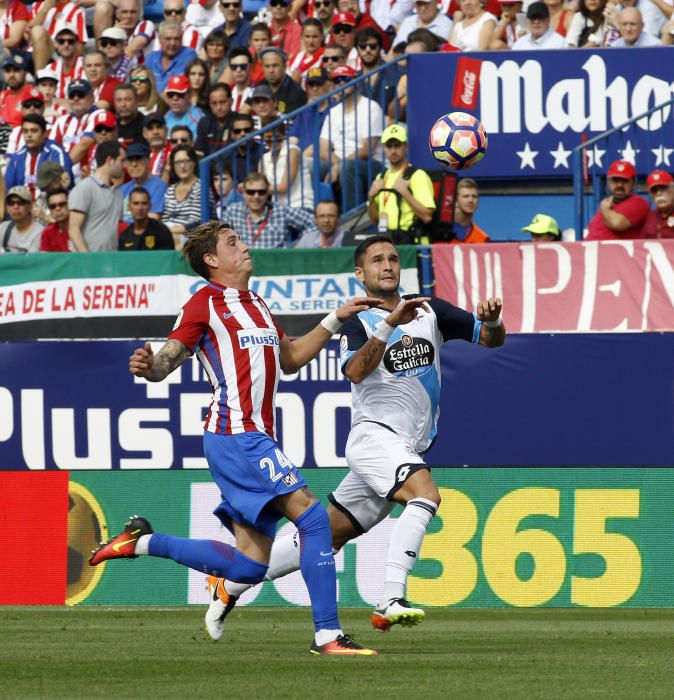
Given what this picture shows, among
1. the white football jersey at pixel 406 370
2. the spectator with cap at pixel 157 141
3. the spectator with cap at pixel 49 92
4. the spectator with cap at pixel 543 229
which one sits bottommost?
the white football jersey at pixel 406 370

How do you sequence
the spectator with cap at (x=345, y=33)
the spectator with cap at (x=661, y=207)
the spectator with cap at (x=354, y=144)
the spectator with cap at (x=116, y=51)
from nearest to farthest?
the spectator with cap at (x=661, y=207) < the spectator with cap at (x=354, y=144) < the spectator with cap at (x=345, y=33) < the spectator with cap at (x=116, y=51)

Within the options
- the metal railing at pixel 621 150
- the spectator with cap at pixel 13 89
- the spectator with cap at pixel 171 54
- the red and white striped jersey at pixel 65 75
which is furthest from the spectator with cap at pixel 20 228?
the metal railing at pixel 621 150

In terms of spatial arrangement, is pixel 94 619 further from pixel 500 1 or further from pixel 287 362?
pixel 500 1

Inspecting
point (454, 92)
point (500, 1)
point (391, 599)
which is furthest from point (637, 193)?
point (391, 599)

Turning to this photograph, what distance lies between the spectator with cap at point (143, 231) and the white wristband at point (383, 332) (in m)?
7.46

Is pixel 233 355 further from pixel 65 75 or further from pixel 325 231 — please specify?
pixel 65 75

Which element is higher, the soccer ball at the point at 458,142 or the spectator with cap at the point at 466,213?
the soccer ball at the point at 458,142

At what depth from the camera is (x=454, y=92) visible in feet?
54.0

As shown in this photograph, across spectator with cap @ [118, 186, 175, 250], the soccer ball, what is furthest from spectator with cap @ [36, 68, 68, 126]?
the soccer ball

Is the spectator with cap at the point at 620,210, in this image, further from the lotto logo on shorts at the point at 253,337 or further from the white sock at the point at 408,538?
the lotto logo on shorts at the point at 253,337

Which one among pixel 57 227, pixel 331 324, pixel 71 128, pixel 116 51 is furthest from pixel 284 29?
pixel 331 324

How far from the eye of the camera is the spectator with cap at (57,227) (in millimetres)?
16203

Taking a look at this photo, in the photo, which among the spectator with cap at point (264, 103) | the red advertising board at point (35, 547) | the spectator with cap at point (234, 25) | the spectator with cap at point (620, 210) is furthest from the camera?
the spectator with cap at point (234, 25)

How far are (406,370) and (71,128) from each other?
11.4 meters
